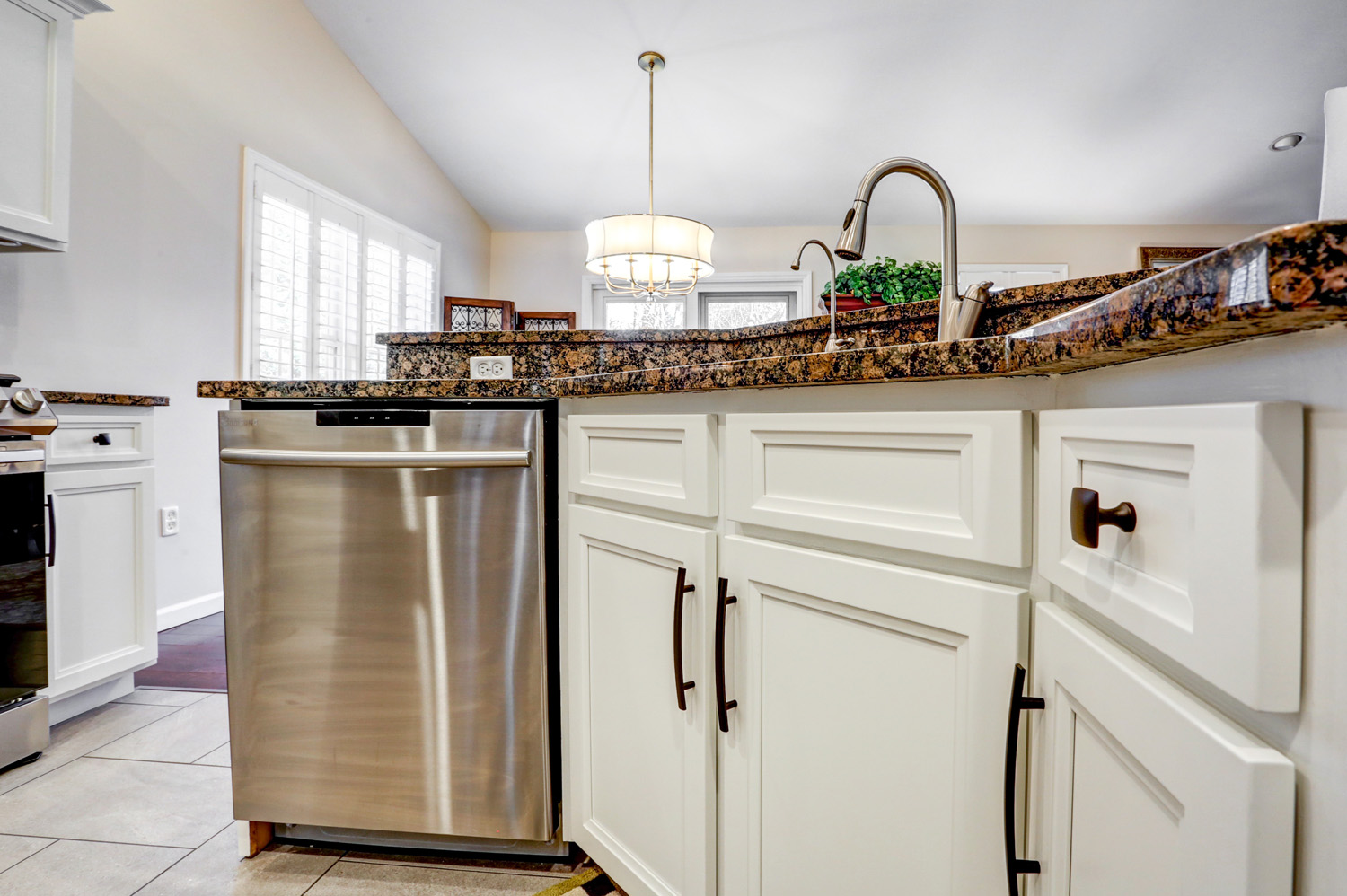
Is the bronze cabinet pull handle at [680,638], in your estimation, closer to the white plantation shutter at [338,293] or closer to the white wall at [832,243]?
the white plantation shutter at [338,293]

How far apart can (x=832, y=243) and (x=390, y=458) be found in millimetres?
5229

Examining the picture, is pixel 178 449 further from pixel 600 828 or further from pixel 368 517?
pixel 600 828

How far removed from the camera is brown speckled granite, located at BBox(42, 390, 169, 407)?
1.75 metres

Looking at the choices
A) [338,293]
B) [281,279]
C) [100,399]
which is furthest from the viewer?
[338,293]

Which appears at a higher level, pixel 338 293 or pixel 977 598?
pixel 338 293

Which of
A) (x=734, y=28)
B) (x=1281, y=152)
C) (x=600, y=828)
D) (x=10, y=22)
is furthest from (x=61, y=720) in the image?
(x=1281, y=152)

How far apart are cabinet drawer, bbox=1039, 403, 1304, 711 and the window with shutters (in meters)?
3.61

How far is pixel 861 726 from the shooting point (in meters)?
0.69

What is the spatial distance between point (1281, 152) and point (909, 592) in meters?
5.50

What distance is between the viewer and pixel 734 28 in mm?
3426

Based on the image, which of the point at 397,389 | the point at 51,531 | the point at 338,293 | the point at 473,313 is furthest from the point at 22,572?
the point at 473,313

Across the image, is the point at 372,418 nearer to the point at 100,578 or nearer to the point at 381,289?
the point at 100,578

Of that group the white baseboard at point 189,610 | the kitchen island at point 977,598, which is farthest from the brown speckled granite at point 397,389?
the white baseboard at point 189,610

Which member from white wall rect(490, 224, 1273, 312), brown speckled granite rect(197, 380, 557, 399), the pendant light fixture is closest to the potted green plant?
the pendant light fixture
